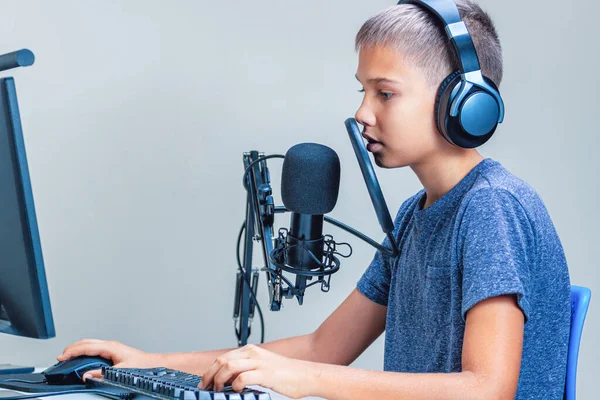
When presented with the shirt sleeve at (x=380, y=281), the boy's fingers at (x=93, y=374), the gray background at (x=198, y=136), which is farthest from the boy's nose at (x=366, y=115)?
the gray background at (x=198, y=136)

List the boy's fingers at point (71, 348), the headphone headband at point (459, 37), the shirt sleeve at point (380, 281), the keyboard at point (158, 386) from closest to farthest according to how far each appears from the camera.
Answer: the keyboard at point (158, 386) < the headphone headband at point (459, 37) < the boy's fingers at point (71, 348) < the shirt sleeve at point (380, 281)

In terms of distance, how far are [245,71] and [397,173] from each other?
50 cm

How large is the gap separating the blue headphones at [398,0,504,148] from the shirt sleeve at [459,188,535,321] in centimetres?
8

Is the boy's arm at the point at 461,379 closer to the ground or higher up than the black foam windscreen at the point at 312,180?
closer to the ground

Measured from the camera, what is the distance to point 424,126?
3.34 feet

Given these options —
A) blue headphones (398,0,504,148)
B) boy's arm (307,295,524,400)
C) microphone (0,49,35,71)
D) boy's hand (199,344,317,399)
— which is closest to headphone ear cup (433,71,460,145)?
blue headphones (398,0,504,148)

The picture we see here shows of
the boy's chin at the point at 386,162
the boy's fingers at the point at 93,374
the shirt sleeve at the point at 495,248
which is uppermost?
the boy's chin at the point at 386,162

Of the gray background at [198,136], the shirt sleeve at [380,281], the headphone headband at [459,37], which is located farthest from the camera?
the gray background at [198,136]

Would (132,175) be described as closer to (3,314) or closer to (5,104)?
(3,314)

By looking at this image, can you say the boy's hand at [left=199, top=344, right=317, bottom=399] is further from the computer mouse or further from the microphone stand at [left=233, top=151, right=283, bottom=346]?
the computer mouse

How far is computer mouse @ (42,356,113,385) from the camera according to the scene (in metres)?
1.03

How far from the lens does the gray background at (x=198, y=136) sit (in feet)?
6.03

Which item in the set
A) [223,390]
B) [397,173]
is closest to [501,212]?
[223,390]

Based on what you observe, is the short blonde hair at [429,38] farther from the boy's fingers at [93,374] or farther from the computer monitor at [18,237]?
the boy's fingers at [93,374]
